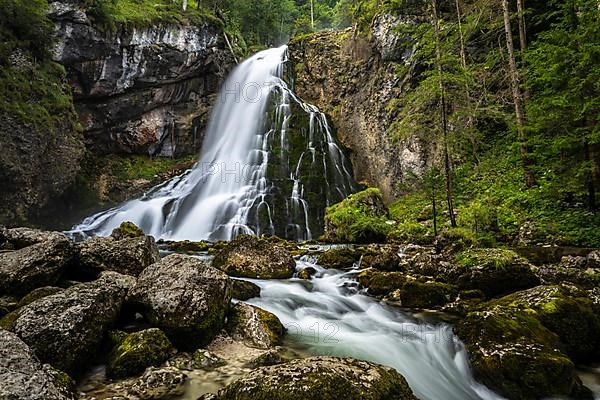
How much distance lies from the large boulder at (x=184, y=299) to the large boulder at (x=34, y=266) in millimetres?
1873

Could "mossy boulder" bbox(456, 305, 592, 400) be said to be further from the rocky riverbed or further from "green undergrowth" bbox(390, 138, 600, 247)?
"green undergrowth" bbox(390, 138, 600, 247)

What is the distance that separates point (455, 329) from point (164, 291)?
4135 mm

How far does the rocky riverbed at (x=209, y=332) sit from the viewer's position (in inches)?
129

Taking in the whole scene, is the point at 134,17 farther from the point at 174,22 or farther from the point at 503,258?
the point at 503,258

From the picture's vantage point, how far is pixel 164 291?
502 cm

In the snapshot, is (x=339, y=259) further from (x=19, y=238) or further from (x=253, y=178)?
(x=253, y=178)

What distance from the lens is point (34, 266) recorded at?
5.95 metres

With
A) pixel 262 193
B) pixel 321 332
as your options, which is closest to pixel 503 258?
pixel 321 332

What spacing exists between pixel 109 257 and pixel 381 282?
539 centimetres

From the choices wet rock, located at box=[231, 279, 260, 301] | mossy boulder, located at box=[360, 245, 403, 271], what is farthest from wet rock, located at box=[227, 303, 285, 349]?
mossy boulder, located at box=[360, 245, 403, 271]

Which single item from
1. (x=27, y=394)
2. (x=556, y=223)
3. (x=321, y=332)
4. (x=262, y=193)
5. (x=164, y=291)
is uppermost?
(x=262, y=193)

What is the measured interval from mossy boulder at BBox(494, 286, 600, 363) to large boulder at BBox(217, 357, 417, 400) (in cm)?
276

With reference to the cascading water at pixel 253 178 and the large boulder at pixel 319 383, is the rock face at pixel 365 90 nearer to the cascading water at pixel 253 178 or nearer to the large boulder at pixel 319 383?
the cascading water at pixel 253 178

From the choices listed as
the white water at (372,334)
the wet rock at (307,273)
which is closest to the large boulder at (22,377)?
the white water at (372,334)
